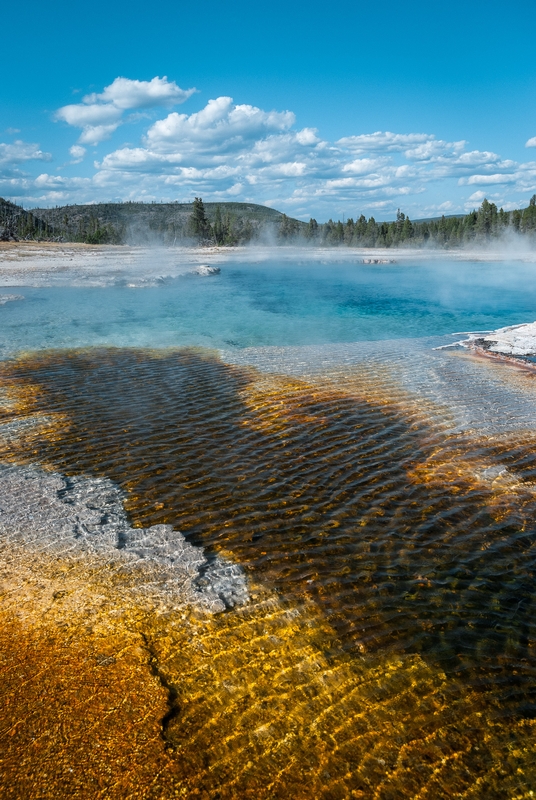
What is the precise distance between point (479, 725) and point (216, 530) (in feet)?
12.3

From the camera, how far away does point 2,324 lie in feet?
74.4

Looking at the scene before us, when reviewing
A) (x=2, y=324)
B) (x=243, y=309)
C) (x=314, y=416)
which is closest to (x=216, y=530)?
(x=314, y=416)

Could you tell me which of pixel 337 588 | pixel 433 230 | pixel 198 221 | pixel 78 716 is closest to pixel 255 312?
pixel 337 588

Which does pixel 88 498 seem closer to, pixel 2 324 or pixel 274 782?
pixel 274 782

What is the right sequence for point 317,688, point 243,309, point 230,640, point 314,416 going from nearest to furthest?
point 317,688 < point 230,640 < point 314,416 < point 243,309

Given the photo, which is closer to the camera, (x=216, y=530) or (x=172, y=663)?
(x=172, y=663)

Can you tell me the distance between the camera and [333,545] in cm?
667

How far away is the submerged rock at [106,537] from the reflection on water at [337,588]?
284 millimetres

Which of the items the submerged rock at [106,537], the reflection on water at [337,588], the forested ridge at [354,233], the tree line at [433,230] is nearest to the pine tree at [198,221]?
the forested ridge at [354,233]

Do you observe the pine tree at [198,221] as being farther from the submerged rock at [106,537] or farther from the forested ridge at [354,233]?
the submerged rock at [106,537]

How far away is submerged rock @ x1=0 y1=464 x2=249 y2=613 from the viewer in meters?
5.82

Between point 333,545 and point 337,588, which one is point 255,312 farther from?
point 337,588

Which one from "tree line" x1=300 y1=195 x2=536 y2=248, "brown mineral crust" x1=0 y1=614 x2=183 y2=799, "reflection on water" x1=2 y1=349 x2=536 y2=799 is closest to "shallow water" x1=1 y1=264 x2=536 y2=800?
"reflection on water" x1=2 y1=349 x2=536 y2=799

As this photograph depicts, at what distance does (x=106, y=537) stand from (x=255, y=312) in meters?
22.8
